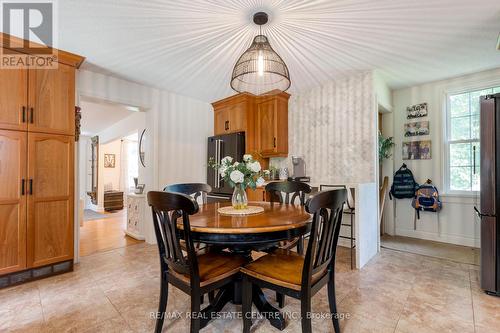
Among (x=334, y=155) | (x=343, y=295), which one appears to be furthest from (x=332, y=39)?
(x=343, y=295)

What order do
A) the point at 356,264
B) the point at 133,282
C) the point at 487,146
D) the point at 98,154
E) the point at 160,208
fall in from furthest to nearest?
the point at 98,154
the point at 356,264
the point at 133,282
the point at 487,146
the point at 160,208

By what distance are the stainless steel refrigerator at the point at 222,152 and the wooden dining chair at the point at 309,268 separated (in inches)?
98.6

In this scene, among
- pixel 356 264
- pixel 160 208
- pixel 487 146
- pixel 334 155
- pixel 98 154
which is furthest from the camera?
pixel 98 154

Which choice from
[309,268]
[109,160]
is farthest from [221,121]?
[109,160]

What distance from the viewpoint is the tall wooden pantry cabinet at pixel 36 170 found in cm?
237

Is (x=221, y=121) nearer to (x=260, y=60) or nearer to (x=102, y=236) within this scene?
(x=260, y=60)

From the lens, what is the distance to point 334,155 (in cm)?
371

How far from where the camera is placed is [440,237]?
3.74 m

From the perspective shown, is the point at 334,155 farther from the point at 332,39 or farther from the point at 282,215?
the point at 282,215

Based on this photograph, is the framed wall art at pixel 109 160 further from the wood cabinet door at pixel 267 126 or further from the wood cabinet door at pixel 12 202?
the wood cabinet door at pixel 267 126

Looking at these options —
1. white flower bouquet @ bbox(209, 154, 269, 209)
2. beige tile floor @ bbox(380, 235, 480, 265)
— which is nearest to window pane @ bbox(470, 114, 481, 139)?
beige tile floor @ bbox(380, 235, 480, 265)

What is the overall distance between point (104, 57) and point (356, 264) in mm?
3872

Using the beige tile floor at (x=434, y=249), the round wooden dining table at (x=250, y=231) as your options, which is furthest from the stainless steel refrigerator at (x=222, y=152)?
the beige tile floor at (x=434, y=249)

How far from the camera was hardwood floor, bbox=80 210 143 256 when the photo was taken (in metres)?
3.66
